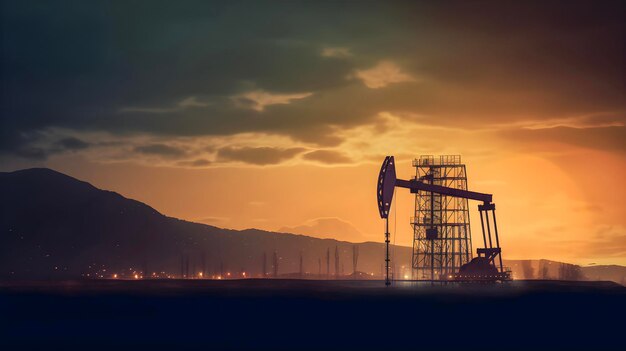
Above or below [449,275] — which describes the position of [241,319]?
below

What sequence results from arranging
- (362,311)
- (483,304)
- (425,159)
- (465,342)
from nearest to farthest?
(465,342) < (362,311) < (483,304) < (425,159)

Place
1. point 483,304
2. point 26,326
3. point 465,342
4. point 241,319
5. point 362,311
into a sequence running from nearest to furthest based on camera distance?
point 465,342
point 26,326
point 241,319
point 362,311
point 483,304

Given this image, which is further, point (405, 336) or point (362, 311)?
point (362, 311)

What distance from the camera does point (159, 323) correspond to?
73812 mm

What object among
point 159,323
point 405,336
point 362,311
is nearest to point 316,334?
point 405,336

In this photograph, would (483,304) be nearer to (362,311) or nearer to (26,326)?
(362,311)

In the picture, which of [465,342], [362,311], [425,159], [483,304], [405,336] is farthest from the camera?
[425,159]

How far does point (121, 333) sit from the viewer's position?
6366 cm

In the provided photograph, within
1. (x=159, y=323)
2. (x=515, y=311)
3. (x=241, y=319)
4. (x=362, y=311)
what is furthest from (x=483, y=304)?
(x=159, y=323)

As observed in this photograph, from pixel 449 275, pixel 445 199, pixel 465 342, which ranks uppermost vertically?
pixel 445 199

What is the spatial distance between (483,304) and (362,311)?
795 inches

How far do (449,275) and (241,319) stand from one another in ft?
388

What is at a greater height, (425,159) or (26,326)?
(425,159)

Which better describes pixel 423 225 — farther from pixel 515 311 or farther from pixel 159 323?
pixel 159 323
